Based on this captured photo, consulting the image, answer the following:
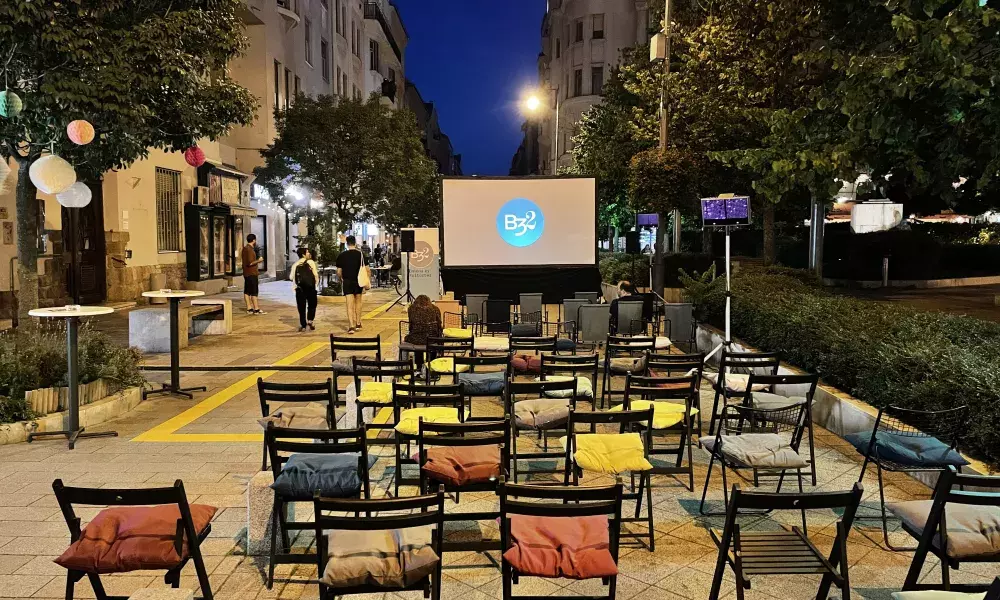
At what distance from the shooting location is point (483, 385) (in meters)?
6.64

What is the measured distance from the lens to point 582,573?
308cm

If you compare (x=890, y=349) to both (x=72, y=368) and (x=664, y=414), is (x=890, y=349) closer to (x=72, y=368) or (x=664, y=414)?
(x=664, y=414)

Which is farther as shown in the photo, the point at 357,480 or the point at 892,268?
the point at 892,268

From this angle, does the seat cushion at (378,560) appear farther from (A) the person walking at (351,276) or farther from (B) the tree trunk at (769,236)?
(B) the tree trunk at (769,236)

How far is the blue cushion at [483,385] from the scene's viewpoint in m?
6.53

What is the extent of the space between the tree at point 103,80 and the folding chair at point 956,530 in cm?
809

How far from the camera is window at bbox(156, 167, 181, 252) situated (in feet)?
63.2

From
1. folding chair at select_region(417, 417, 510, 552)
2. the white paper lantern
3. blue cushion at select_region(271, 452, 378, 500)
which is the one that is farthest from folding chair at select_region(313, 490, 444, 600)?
the white paper lantern

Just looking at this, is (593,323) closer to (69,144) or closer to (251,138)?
A: (69,144)

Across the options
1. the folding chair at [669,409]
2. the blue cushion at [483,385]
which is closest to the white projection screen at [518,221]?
the blue cushion at [483,385]

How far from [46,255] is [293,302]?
6463 millimetres

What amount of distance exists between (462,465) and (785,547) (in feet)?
5.93

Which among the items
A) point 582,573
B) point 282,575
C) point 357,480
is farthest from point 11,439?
point 582,573

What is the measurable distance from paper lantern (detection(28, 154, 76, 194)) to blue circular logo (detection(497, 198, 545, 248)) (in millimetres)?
10310
